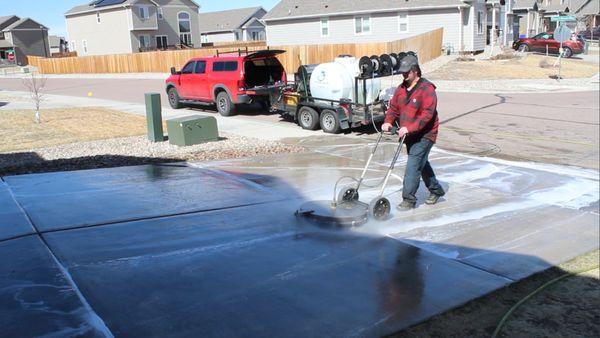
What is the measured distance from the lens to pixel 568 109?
17.1m

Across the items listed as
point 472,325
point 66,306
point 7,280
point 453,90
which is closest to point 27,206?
point 7,280

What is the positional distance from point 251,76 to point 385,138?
590cm

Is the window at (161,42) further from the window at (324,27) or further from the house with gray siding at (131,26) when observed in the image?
the window at (324,27)

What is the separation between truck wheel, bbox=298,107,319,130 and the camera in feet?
45.9

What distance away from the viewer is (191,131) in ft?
39.4

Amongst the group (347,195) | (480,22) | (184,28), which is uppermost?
(184,28)

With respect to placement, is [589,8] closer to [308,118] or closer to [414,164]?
[308,118]

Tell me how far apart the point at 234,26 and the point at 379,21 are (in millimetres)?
37909

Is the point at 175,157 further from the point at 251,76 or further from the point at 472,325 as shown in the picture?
the point at 472,325

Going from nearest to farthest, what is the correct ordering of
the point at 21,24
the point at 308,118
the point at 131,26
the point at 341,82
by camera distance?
the point at 341,82, the point at 308,118, the point at 131,26, the point at 21,24

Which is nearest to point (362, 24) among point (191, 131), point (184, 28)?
point (184, 28)

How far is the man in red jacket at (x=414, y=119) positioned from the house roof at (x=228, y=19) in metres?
68.5

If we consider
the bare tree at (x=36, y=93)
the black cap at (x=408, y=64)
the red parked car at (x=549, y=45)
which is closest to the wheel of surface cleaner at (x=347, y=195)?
the black cap at (x=408, y=64)

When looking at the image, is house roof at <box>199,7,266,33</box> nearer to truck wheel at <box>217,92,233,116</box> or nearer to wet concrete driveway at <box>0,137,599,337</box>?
truck wheel at <box>217,92,233,116</box>
